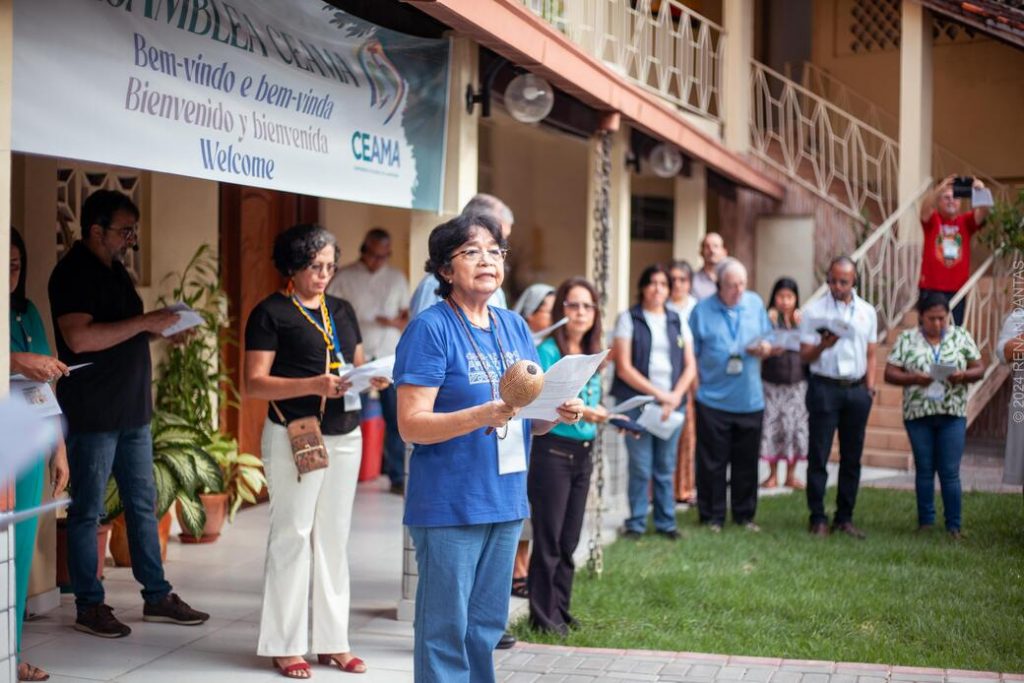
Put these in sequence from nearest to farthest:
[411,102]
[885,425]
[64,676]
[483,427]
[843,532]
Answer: [483,427] < [64,676] < [411,102] < [843,532] < [885,425]

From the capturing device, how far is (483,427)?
3.70 m

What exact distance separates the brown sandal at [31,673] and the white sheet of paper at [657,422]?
3100mm

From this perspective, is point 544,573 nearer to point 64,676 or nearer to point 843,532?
point 64,676

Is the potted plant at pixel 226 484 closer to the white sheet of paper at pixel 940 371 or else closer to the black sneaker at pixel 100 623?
the black sneaker at pixel 100 623

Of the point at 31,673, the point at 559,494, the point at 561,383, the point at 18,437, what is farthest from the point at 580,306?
the point at 18,437

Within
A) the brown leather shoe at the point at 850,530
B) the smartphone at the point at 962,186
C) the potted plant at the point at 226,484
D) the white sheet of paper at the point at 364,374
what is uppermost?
the smartphone at the point at 962,186

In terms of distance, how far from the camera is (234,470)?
25.3 ft

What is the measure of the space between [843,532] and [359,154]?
4.41 meters

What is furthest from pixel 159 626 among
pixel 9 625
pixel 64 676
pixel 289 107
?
pixel 289 107

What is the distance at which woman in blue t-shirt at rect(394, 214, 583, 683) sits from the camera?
12.3 feet

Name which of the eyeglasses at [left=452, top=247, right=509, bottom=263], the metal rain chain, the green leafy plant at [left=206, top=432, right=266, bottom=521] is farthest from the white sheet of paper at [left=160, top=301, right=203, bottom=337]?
the metal rain chain

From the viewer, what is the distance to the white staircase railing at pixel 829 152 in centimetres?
1396

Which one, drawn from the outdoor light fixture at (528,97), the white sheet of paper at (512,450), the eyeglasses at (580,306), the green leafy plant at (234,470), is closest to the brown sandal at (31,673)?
the white sheet of paper at (512,450)

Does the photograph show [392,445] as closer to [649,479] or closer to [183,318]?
[649,479]
